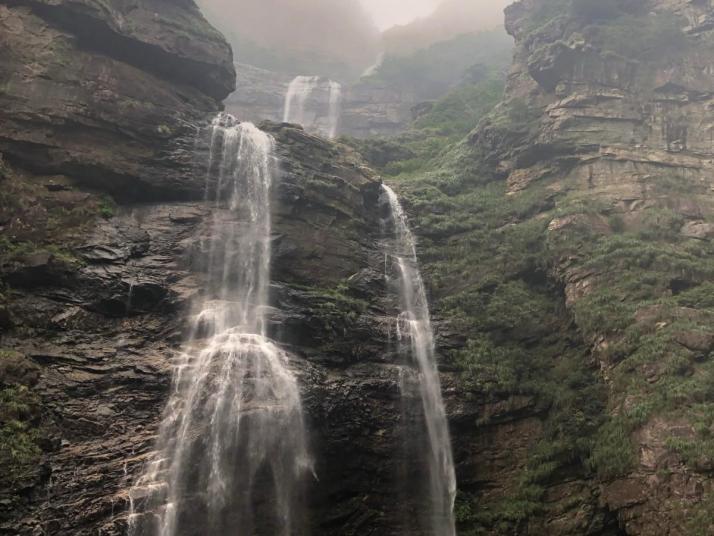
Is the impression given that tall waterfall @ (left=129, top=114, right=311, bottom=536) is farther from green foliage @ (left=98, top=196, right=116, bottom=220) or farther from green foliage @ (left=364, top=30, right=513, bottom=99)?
green foliage @ (left=364, top=30, right=513, bottom=99)

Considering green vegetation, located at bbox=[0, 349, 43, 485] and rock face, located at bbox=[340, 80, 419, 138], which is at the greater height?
rock face, located at bbox=[340, 80, 419, 138]

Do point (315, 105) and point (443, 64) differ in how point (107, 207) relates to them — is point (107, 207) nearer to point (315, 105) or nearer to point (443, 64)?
point (315, 105)

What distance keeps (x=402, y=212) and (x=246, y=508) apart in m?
17.1

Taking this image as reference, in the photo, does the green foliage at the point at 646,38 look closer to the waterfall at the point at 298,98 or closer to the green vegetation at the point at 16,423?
the waterfall at the point at 298,98

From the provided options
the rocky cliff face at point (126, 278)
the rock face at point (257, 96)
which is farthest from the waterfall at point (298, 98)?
the rocky cliff face at point (126, 278)

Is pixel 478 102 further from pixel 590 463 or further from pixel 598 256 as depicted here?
pixel 590 463

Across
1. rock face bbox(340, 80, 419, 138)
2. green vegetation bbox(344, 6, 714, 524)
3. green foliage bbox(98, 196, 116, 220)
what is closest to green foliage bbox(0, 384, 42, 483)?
green foliage bbox(98, 196, 116, 220)

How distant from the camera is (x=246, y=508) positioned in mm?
15031

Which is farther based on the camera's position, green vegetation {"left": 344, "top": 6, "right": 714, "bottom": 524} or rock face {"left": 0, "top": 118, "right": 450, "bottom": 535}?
green vegetation {"left": 344, "top": 6, "right": 714, "bottom": 524}

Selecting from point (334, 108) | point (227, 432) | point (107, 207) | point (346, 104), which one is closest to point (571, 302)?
point (227, 432)

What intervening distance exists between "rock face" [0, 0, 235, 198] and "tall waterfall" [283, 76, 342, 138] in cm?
2548

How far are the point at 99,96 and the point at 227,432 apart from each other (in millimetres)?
15213

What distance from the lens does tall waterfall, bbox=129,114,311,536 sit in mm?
Result: 14578

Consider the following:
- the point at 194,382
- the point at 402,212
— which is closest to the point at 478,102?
the point at 402,212
